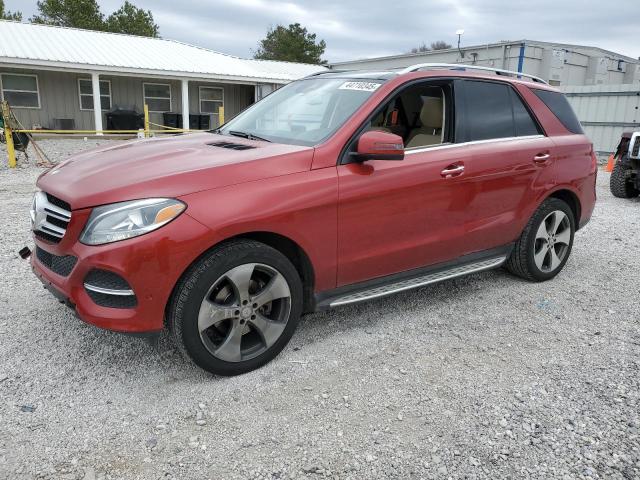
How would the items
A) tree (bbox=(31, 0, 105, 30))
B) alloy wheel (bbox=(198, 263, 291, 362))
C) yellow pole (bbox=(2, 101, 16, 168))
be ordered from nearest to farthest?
alloy wheel (bbox=(198, 263, 291, 362))
yellow pole (bbox=(2, 101, 16, 168))
tree (bbox=(31, 0, 105, 30))

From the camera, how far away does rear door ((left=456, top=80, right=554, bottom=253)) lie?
388 centimetres

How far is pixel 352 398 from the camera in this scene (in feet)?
9.29

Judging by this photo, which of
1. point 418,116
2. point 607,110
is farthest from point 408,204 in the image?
point 607,110

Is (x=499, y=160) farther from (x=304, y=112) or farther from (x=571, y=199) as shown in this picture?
(x=304, y=112)

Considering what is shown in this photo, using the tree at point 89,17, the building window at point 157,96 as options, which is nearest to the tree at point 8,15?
the tree at point 89,17

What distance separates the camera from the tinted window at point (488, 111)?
13.0ft

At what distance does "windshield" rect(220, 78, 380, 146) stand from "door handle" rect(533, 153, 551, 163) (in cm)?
158

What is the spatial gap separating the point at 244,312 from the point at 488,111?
256 centimetres

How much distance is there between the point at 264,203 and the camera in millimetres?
2832

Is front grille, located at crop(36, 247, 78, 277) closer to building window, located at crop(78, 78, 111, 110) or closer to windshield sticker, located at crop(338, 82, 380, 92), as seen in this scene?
windshield sticker, located at crop(338, 82, 380, 92)

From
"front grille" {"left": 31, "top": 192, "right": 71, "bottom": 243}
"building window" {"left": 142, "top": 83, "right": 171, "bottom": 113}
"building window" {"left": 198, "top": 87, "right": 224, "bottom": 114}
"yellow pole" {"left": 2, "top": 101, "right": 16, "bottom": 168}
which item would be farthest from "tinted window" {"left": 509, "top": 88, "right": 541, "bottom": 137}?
"building window" {"left": 198, "top": 87, "right": 224, "bottom": 114}

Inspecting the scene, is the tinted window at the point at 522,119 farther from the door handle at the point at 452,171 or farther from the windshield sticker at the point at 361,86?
the windshield sticker at the point at 361,86

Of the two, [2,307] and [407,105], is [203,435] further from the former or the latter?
[407,105]

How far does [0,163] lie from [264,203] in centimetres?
1189
